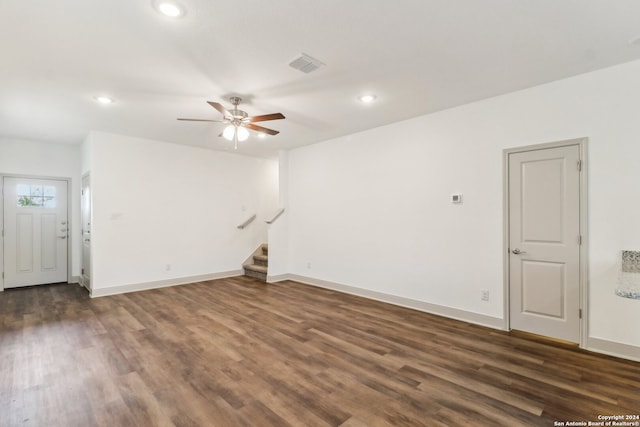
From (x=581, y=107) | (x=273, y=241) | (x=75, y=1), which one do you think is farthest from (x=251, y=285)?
(x=581, y=107)

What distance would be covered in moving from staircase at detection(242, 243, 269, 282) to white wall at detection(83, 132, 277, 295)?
0.17m

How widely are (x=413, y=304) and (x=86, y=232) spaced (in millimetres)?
5825

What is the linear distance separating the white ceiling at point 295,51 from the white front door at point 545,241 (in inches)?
35.0

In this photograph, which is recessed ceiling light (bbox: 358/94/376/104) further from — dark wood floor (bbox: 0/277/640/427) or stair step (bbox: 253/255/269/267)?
stair step (bbox: 253/255/269/267)

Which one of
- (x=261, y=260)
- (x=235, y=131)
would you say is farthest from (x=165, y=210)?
(x=235, y=131)

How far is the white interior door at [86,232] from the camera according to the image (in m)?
5.25

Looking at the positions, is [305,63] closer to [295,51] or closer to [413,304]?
[295,51]

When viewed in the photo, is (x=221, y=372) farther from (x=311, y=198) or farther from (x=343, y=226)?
(x=311, y=198)

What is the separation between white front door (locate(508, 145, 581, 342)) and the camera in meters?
3.09

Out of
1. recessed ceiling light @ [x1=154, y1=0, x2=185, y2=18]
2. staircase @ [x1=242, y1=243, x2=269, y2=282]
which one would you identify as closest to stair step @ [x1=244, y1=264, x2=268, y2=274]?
staircase @ [x1=242, y1=243, x2=269, y2=282]

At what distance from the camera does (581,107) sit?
3016 millimetres

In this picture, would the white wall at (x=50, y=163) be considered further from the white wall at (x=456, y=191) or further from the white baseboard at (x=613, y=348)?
the white baseboard at (x=613, y=348)

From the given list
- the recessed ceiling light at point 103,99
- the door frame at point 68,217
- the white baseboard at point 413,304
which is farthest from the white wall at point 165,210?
the recessed ceiling light at point 103,99

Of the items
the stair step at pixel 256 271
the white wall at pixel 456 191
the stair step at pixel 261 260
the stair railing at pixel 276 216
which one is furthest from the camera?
the stair step at pixel 261 260
